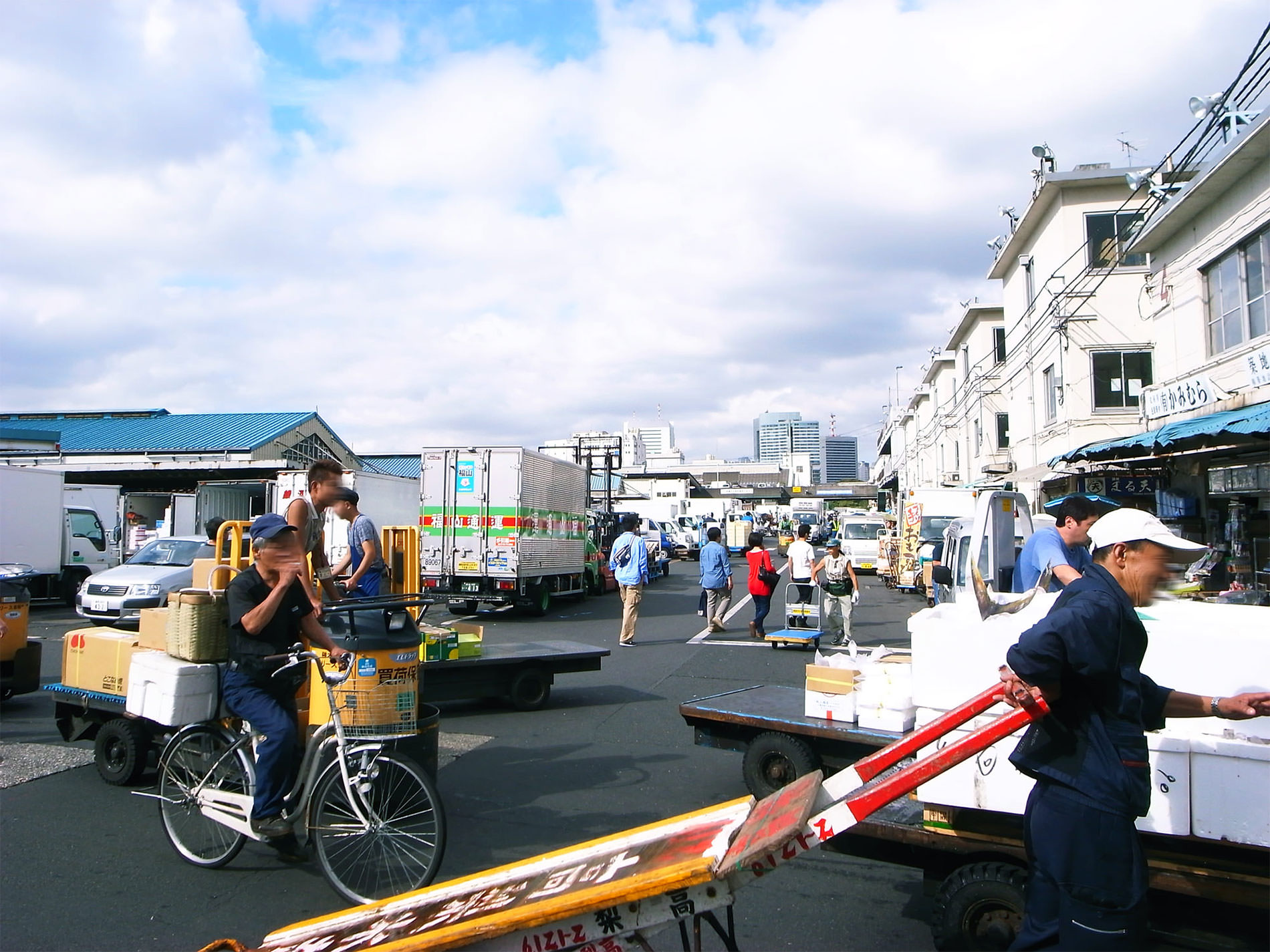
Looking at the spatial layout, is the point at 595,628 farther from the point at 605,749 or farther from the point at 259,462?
the point at 259,462

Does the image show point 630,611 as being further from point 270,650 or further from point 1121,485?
point 1121,485

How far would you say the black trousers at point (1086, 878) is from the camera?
253cm

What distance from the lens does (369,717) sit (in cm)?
520

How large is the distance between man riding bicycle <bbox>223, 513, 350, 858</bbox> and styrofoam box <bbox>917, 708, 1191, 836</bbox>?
3234 mm

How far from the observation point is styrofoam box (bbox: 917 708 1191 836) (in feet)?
11.6

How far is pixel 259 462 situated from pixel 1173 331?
29.0 metres

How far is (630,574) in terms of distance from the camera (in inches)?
550

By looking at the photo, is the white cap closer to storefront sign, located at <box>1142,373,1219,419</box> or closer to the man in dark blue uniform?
the man in dark blue uniform

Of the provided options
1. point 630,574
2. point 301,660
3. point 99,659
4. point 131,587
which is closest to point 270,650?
point 301,660

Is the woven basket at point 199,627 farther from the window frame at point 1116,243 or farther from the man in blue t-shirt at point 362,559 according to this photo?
the window frame at point 1116,243

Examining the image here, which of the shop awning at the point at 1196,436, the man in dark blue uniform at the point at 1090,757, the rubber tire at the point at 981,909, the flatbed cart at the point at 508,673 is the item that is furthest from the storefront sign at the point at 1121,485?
the man in dark blue uniform at the point at 1090,757

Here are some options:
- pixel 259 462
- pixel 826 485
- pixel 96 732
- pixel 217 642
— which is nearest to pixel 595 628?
pixel 96 732

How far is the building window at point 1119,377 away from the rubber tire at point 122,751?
24045 millimetres

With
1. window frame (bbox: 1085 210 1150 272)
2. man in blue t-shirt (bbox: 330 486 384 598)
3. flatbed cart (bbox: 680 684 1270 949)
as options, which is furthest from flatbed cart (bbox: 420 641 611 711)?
window frame (bbox: 1085 210 1150 272)
